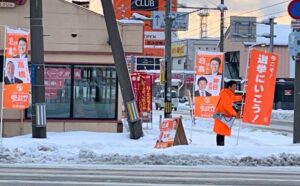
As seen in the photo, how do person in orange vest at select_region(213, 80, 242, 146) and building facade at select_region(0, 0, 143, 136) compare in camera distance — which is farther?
building facade at select_region(0, 0, 143, 136)

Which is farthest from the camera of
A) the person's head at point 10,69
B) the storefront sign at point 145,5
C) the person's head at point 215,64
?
the storefront sign at point 145,5

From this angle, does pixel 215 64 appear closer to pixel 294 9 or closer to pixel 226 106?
pixel 226 106

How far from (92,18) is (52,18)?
1.28 metres

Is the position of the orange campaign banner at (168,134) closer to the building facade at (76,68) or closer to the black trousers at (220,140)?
the black trousers at (220,140)

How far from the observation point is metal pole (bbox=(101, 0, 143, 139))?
1717cm

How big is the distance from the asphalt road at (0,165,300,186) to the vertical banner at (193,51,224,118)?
8733 millimetres

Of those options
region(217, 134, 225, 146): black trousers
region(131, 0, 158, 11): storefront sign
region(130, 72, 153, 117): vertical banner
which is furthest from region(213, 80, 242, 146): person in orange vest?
region(131, 0, 158, 11): storefront sign

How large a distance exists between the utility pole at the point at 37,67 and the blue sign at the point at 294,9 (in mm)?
6624

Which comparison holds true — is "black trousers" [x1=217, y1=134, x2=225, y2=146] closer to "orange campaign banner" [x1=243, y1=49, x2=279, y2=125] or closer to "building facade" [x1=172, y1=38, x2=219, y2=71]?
"orange campaign banner" [x1=243, y1=49, x2=279, y2=125]

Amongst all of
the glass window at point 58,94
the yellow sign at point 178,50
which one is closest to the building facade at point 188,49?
the yellow sign at point 178,50

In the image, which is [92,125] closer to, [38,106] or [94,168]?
[38,106]

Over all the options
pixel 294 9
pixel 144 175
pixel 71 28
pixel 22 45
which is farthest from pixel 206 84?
pixel 144 175

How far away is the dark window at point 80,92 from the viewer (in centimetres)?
1939

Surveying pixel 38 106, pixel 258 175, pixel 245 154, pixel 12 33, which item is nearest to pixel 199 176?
pixel 258 175
